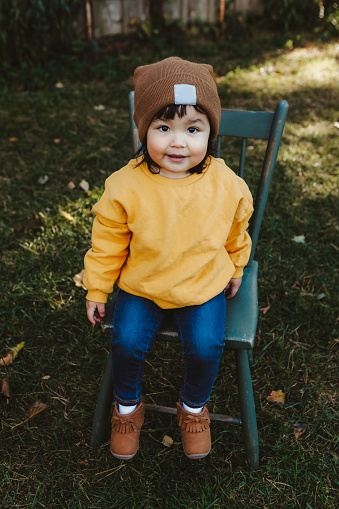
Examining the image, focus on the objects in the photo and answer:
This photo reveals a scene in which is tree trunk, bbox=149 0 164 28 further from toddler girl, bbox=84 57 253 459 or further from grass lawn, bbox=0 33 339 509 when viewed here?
toddler girl, bbox=84 57 253 459

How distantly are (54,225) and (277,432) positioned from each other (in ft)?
6.30

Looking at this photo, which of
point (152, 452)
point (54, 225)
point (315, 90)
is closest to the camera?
point (152, 452)

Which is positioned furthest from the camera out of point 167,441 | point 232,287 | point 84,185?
point 84,185

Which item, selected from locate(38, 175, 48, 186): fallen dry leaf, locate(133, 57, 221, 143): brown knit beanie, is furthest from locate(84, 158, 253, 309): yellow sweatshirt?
locate(38, 175, 48, 186): fallen dry leaf

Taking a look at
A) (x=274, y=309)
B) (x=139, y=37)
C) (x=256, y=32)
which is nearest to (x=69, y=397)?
(x=274, y=309)

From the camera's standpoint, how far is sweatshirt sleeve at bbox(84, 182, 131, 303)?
1.60 metres

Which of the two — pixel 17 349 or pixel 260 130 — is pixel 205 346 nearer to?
pixel 260 130

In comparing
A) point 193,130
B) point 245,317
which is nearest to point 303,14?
point 193,130

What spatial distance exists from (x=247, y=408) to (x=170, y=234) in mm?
774

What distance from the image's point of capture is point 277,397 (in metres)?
2.19

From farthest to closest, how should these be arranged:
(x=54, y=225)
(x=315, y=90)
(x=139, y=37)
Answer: (x=139, y=37)
(x=315, y=90)
(x=54, y=225)

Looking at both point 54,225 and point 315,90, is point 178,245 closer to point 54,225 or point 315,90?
point 54,225

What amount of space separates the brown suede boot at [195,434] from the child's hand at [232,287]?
465 millimetres

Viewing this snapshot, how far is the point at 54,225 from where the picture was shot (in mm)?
3148
